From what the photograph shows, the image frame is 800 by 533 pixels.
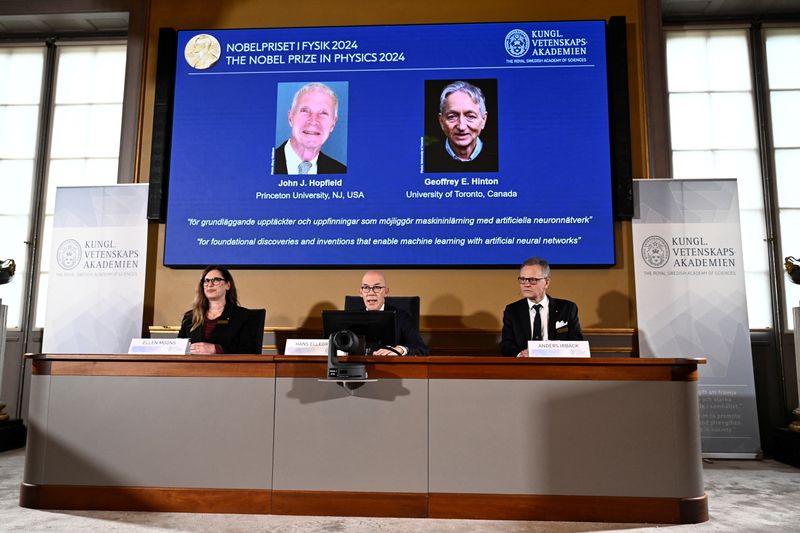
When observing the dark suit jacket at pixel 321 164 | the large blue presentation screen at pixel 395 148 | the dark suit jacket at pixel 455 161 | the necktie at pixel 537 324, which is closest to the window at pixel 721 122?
the large blue presentation screen at pixel 395 148

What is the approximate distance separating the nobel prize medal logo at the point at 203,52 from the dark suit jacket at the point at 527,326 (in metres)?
3.22

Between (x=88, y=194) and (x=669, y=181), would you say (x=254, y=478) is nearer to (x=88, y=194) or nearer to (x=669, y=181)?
(x=88, y=194)

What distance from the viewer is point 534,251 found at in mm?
4586

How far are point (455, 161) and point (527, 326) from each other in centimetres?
157

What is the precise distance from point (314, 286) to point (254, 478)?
2175 millimetres

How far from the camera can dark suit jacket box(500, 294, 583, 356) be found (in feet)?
12.1

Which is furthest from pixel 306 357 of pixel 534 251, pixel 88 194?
pixel 88 194

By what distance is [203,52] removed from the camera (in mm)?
5004

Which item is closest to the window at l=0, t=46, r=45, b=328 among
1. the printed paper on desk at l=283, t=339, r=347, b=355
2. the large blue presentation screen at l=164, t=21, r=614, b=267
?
the large blue presentation screen at l=164, t=21, r=614, b=267

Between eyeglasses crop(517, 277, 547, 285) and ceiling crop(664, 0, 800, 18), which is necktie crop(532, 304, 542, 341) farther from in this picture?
ceiling crop(664, 0, 800, 18)

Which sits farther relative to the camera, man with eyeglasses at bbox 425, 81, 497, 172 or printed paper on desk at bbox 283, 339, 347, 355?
man with eyeglasses at bbox 425, 81, 497, 172

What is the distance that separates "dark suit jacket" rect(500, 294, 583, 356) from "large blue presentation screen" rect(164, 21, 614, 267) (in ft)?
2.82

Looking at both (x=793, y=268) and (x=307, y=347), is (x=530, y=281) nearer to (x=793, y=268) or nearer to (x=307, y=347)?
(x=307, y=347)

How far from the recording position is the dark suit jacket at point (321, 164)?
15.7 ft
